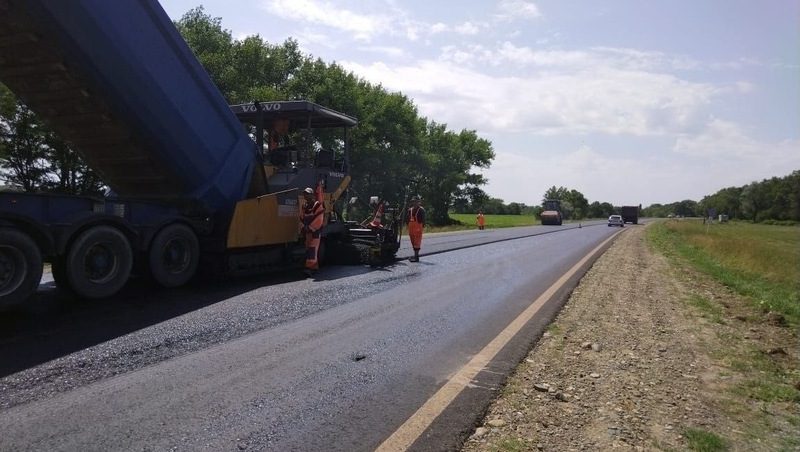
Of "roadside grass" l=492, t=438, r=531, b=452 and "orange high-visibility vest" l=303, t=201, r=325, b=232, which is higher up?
"orange high-visibility vest" l=303, t=201, r=325, b=232

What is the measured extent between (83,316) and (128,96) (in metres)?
2.60

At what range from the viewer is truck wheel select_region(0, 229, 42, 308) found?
525cm

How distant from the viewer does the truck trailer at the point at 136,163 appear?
18.1 feet

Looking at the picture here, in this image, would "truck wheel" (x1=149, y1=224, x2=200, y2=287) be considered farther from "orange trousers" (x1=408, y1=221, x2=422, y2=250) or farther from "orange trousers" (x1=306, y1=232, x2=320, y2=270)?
"orange trousers" (x1=408, y1=221, x2=422, y2=250)

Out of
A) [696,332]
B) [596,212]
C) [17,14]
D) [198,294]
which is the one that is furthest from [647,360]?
[596,212]

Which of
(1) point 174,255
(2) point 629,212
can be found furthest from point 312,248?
(2) point 629,212

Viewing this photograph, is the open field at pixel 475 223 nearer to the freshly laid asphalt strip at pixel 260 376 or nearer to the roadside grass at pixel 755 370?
the roadside grass at pixel 755 370

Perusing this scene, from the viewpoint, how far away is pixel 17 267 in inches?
212

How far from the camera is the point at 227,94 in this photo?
3148 centimetres

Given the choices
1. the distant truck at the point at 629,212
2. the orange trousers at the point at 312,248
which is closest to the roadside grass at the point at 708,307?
the orange trousers at the point at 312,248

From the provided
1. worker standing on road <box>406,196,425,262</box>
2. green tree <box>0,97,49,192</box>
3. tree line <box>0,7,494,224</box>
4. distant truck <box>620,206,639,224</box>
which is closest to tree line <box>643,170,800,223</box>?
distant truck <box>620,206,639,224</box>

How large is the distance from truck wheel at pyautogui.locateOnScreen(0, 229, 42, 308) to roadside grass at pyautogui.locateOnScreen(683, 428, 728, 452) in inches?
234

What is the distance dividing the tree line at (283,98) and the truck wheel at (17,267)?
13.1m

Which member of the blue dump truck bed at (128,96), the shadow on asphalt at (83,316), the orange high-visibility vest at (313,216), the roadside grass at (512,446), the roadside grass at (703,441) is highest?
the blue dump truck bed at (128,96)
